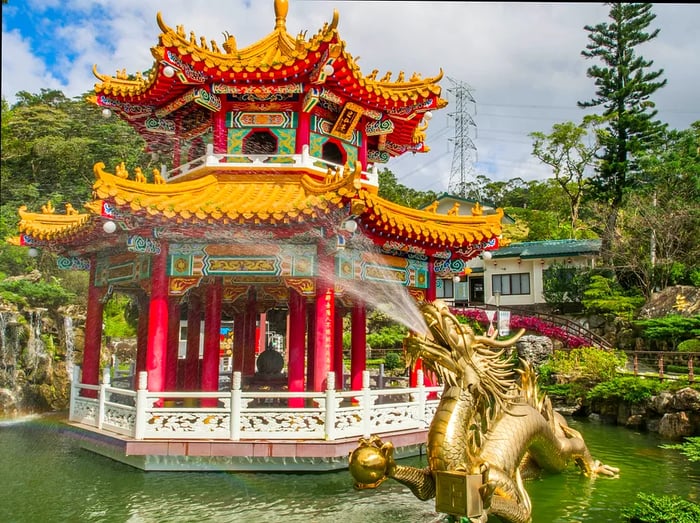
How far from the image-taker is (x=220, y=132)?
11148mm

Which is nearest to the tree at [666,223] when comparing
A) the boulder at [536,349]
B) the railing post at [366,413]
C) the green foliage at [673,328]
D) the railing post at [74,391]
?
the green foliage at [673,328]

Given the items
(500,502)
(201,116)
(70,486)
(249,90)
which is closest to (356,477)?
(500,502)

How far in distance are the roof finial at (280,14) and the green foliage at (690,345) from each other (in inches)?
684

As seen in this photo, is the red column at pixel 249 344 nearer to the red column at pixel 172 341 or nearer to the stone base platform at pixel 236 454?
the red column at pixel 172 341

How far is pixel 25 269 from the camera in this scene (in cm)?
2922

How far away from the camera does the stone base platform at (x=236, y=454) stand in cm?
853

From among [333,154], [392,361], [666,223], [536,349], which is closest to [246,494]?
[333,154]

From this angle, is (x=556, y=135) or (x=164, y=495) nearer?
(x=164, y=495)

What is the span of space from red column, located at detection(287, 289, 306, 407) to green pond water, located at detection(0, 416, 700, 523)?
1.52m

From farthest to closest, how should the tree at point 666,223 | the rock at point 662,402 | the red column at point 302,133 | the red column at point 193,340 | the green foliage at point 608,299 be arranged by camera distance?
the tree at point 666,223 < the green foliage at point 608,299 < the rock at point 662,402 < the red column at point 193,340 < the red column at point 302,133

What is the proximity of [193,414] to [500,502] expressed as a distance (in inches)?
197

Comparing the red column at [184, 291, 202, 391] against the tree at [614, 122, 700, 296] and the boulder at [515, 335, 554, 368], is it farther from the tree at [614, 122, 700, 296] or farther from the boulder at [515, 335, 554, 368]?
the tree at [614, 122, 700, 296]

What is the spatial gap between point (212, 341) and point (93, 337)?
3049 millimetres

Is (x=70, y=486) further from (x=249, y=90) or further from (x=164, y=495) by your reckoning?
(x=249, y=90)
